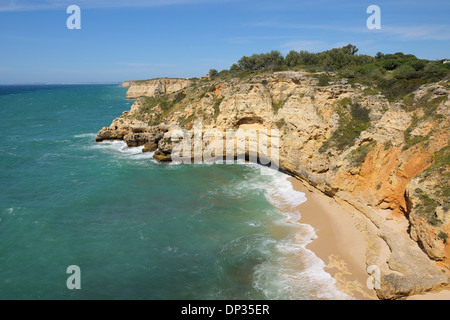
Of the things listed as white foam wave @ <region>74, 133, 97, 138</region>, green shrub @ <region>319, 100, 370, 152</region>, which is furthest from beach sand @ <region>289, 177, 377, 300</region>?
white foam wave @ <region>74, 133, 97, 138</region>

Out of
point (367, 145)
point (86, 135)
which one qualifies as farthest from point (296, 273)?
point (86, 135)

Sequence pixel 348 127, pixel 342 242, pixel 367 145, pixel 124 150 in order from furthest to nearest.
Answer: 1. pixel 124 150
2. pixel 348 127
3. pixel 367 145
4. pixel 342 242

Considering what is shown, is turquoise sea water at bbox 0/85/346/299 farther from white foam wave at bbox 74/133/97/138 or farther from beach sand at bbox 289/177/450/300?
white foam wave at bbox 74/133/97/138

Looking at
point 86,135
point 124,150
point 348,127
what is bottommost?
point 124,150

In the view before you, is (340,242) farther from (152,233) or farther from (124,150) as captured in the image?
(124,150)

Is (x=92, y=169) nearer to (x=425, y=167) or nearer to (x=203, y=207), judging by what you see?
(x=203, y=207)
